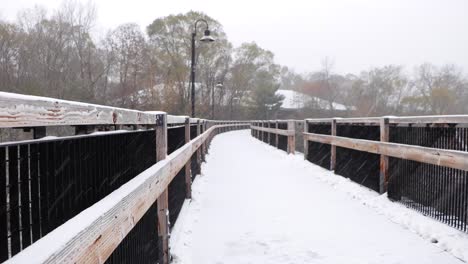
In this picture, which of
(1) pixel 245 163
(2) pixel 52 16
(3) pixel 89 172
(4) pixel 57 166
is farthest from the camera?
(2) pixel 52 16

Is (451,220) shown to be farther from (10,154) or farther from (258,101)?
(258,101)

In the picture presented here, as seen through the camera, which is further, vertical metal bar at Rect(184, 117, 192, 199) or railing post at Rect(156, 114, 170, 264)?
vertical metal bar at Rect(184, 117, 192, 199)

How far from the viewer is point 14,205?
1.48 m

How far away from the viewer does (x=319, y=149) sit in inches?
431

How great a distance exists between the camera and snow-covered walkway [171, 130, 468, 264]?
13.3 feet

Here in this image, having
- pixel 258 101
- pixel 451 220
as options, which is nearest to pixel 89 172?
pixel 451 220

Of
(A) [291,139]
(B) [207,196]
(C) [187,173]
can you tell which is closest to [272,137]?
(A) [291,139]

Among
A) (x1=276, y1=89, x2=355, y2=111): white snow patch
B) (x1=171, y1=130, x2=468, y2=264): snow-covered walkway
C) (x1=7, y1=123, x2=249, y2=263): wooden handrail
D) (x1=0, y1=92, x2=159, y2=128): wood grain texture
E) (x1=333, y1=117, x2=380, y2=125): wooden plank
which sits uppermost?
(x1=276, y1=89, x2=355, y2=111): white snow patch

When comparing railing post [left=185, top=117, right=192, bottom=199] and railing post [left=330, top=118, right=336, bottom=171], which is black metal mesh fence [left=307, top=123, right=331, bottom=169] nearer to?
railing post [left=330, top=118, right=336, bottom=171]

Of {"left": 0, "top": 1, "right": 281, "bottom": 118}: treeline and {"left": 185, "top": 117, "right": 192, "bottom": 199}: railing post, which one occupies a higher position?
{"left": 0, "top": 1, "right": 281, "bottom": 118}: treeline

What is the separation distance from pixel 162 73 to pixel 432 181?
146ft

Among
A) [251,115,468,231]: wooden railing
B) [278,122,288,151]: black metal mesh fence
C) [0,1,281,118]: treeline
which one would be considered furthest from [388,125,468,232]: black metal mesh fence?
[0,1,281,118]: treeline

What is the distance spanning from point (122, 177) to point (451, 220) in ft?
12.3

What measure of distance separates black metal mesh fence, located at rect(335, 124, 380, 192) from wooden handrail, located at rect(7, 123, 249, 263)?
5397 mm
